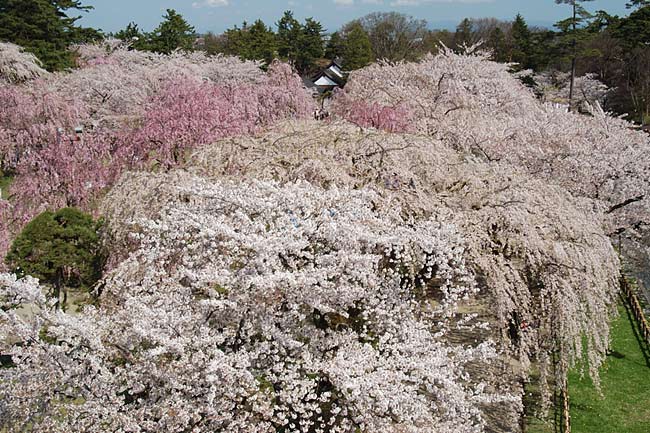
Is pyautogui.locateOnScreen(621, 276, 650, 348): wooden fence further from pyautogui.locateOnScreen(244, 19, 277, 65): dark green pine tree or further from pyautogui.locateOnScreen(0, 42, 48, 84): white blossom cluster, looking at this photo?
pyautogui.locateOnScreen(244, 19, 277, 65): dark green pine tree

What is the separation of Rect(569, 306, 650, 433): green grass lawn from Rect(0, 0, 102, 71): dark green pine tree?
2451 cm

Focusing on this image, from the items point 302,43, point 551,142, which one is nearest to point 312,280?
point 551,142

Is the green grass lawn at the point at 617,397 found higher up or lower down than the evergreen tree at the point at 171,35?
lower down

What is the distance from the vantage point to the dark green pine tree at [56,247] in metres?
9.05

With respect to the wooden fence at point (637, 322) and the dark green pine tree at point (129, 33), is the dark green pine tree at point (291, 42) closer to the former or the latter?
the dark green pine tree at point (129, 33)

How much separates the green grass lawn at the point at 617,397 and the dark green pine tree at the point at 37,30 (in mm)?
24511

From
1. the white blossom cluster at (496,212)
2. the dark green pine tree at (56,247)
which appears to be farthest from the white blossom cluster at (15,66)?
the white blossom cluster at (496,212)

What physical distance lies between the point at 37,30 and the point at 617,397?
27.4 metres

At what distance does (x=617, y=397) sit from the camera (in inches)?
344

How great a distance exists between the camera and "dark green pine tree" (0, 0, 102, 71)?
2533 centimetres

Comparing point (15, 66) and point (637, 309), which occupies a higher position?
point (15, 66)

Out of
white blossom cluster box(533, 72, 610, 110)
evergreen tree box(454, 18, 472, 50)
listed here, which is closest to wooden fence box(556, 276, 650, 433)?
white blossom cluster box(533, 72, 610, 110)

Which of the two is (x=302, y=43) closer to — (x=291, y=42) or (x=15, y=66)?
(x=291, y=42)

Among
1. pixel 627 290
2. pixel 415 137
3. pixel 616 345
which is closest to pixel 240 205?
pixel 415 137
